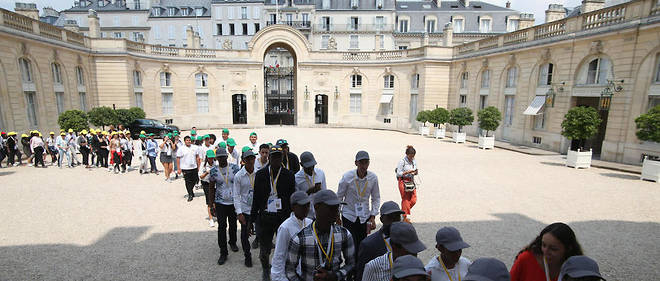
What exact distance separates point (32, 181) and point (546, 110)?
23884mm

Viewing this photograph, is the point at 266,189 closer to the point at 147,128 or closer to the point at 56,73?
the point at 147,128

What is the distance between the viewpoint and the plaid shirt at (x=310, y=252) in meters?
3.00

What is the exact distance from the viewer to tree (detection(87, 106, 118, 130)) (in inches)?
803

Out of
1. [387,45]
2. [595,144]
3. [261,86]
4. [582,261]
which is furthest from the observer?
[387,45]

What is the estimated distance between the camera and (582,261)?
2234 millimetres

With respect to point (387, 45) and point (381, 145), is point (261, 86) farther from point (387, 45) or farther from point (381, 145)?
point (387, 45)

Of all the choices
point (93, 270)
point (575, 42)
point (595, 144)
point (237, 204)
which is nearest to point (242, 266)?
point (237, 204)

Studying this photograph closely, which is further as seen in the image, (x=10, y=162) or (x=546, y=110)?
(x=546, y=110)

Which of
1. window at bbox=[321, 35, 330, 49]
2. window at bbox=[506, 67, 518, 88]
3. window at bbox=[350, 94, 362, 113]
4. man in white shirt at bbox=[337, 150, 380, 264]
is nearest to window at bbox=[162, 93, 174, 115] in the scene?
window at bbox=[350, 94, 362, 113]

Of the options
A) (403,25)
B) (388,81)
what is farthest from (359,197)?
(403,25)

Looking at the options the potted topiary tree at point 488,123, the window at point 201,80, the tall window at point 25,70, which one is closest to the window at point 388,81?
the potted topiary tree at point 488,123

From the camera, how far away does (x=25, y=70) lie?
1750 cm

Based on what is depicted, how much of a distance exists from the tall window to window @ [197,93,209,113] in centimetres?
1286

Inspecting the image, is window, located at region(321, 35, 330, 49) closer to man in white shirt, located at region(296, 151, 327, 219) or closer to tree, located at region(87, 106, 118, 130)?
tree, located at region(87, 106, 118, 130)
